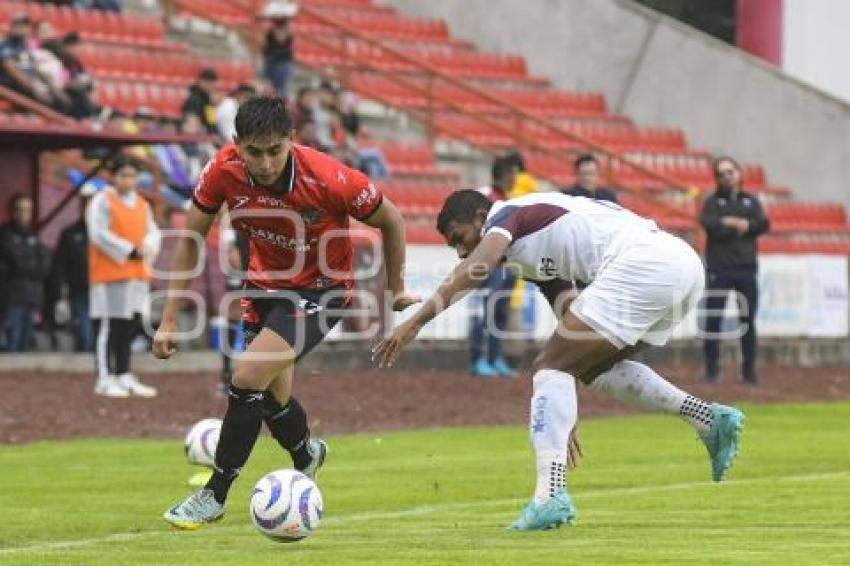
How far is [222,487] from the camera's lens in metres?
11.0

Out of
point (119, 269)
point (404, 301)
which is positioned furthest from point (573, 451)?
point (119, 269)

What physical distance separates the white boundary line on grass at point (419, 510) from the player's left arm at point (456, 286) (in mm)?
1734

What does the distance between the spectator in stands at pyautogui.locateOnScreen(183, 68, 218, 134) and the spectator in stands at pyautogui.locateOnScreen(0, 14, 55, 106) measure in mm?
2128

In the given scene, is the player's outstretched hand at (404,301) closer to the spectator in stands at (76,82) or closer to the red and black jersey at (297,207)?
the red and black jersey at (297,207)

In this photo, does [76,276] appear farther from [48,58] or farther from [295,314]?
[295,314]

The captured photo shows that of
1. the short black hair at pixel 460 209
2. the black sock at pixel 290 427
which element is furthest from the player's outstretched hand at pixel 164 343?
the short black hair at pixel 460 209

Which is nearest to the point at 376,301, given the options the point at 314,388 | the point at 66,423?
the point at 314,388

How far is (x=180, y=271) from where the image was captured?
1148 cm

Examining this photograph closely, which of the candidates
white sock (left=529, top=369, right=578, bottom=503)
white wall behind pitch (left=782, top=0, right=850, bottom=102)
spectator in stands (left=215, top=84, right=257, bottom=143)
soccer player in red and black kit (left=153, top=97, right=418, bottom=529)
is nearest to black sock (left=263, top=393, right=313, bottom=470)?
soccer player in red and black kit (left=153, top=97, right=418, bottom=529)

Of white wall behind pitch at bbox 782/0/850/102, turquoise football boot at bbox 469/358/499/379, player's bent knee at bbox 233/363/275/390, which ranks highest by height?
white wall behind pitch at bbox 782/0/850/102

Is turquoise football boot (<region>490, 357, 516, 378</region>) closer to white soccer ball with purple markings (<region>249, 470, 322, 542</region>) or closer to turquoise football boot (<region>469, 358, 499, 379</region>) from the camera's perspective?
turquoise football boot (<region>469, 358, 499, 379</region>)

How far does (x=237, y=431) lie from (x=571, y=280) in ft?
6.64

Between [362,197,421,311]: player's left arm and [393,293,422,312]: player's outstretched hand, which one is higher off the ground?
[362,197,421,311]: player's left arm

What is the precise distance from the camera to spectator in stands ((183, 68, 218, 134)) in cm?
2645
